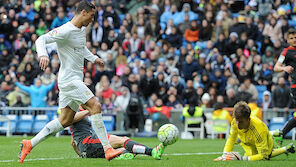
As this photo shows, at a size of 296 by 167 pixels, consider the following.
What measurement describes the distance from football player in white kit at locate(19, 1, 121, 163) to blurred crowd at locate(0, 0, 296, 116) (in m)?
10.6

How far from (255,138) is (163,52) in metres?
14.7

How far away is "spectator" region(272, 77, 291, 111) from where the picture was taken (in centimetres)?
1975

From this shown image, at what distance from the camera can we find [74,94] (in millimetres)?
8922

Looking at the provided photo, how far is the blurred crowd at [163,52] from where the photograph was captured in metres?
21.4

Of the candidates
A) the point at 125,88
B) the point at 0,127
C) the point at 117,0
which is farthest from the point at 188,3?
the point at 0,127

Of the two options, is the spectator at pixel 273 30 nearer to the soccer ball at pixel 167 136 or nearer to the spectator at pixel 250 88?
the spectator at pixel 250 88

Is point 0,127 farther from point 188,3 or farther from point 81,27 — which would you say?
point 81,27

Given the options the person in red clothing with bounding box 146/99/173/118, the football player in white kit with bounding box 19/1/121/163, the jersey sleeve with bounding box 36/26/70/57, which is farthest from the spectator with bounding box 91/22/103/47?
the jersey sleeve with bounding box 36/26/70/57

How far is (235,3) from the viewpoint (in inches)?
997

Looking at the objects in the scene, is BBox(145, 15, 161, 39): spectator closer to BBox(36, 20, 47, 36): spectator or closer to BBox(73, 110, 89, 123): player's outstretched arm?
BBox(36, 20, 47, 36): spectator

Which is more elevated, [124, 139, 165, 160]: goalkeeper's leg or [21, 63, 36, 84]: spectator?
[21, 63, 36, 84]: spectator

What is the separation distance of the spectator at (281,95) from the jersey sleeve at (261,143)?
10.7 meters

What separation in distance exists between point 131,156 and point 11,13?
18.9 m

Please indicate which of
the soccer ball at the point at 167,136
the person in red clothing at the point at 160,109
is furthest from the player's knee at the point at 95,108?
the person in red clothing at the point at 160,109
